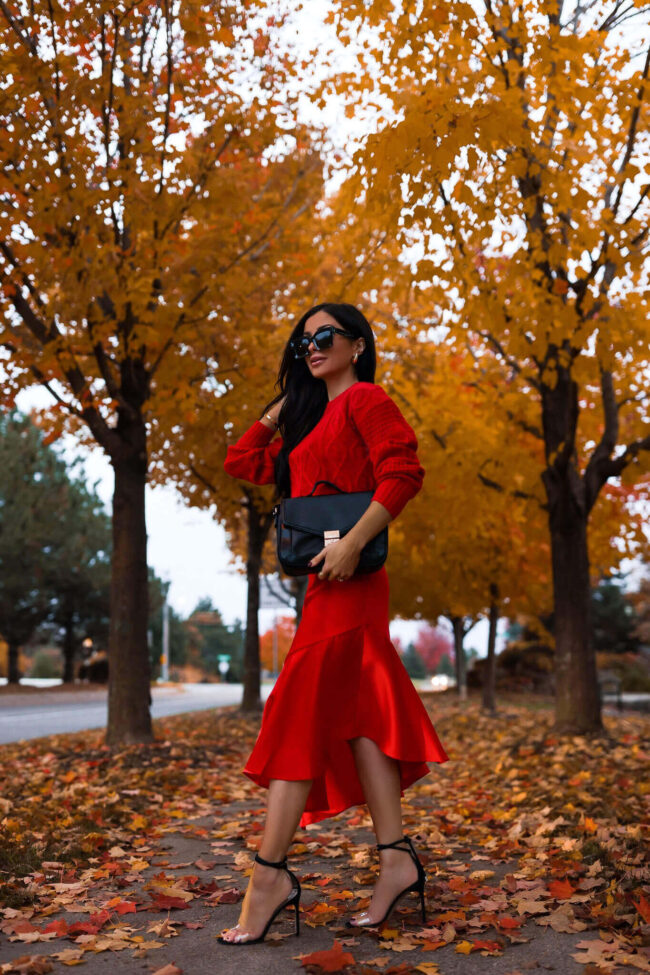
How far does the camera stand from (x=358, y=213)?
23.4 ft

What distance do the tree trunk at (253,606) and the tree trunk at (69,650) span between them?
19388 millimetres

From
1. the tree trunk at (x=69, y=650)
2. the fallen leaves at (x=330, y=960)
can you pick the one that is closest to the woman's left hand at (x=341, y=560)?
the fallen leaves at (x=330, y=960)

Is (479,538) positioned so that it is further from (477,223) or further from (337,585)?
(337,585)

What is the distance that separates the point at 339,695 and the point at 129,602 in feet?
19.6

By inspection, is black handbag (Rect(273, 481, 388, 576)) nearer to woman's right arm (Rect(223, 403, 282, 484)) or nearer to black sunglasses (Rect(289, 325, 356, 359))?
woman's right arm (Rect(223, 403, 282, 484))

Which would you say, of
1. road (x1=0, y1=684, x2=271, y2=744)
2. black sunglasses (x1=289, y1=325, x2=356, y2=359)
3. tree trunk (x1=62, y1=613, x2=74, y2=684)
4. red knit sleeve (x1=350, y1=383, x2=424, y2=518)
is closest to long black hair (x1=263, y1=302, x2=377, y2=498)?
black sunglasses (x1=289, y1=325, x2=356, y2=359)

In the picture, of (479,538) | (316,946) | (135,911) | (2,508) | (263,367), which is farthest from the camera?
(2,508)

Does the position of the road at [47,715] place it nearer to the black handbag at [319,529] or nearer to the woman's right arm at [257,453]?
the woman's right arm at [257,453]

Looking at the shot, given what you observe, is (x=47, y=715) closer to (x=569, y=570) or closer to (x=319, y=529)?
(x=569, y=570)

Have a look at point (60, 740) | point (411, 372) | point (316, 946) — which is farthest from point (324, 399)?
point (411, 372)

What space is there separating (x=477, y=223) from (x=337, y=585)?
3.86 m

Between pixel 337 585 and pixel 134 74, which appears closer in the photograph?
pixel 337 585

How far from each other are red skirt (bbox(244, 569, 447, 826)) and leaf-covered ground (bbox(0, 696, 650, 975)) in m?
0.59

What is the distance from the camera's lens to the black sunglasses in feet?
11.2
